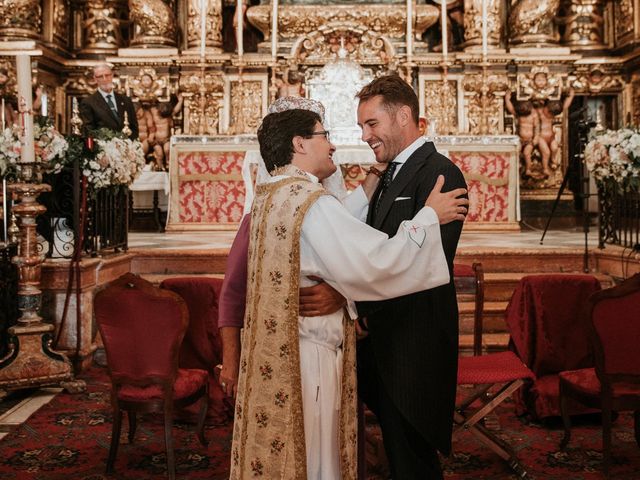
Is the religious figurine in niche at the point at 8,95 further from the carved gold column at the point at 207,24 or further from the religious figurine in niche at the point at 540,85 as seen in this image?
the religious figurine in niche at the point at 540,85

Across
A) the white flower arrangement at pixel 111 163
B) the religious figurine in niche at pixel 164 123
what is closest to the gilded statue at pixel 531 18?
the religious figurine in niche at pixel 164 123

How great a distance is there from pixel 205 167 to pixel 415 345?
690 cm

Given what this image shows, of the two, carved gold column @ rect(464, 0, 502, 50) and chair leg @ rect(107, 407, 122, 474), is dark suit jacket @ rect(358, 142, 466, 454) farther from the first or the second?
carved gold column @ rect(464, 0, 502, 50)

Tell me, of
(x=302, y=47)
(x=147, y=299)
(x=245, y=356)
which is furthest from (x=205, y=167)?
(x=245, y=356)

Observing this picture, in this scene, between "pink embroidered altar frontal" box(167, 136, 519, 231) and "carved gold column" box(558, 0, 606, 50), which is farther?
"carved gold column" box(558, 0, 606, 50)

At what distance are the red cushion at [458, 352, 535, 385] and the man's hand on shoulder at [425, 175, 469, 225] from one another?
1.42 metres

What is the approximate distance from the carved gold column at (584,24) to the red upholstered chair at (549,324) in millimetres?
7375

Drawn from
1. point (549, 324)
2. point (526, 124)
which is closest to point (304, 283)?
point (549, 324)

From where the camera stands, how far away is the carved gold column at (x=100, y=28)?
36.2 feet

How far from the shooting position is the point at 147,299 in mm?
3713

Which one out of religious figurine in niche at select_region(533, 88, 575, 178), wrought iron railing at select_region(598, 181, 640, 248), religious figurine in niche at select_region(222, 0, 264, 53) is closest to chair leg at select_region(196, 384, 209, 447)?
wrought iron railing at select_region(598, 181, 640, 248)

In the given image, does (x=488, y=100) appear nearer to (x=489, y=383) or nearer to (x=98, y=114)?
(x=98, y=114)

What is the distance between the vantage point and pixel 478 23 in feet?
34.5

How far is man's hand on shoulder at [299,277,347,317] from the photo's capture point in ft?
8.14
